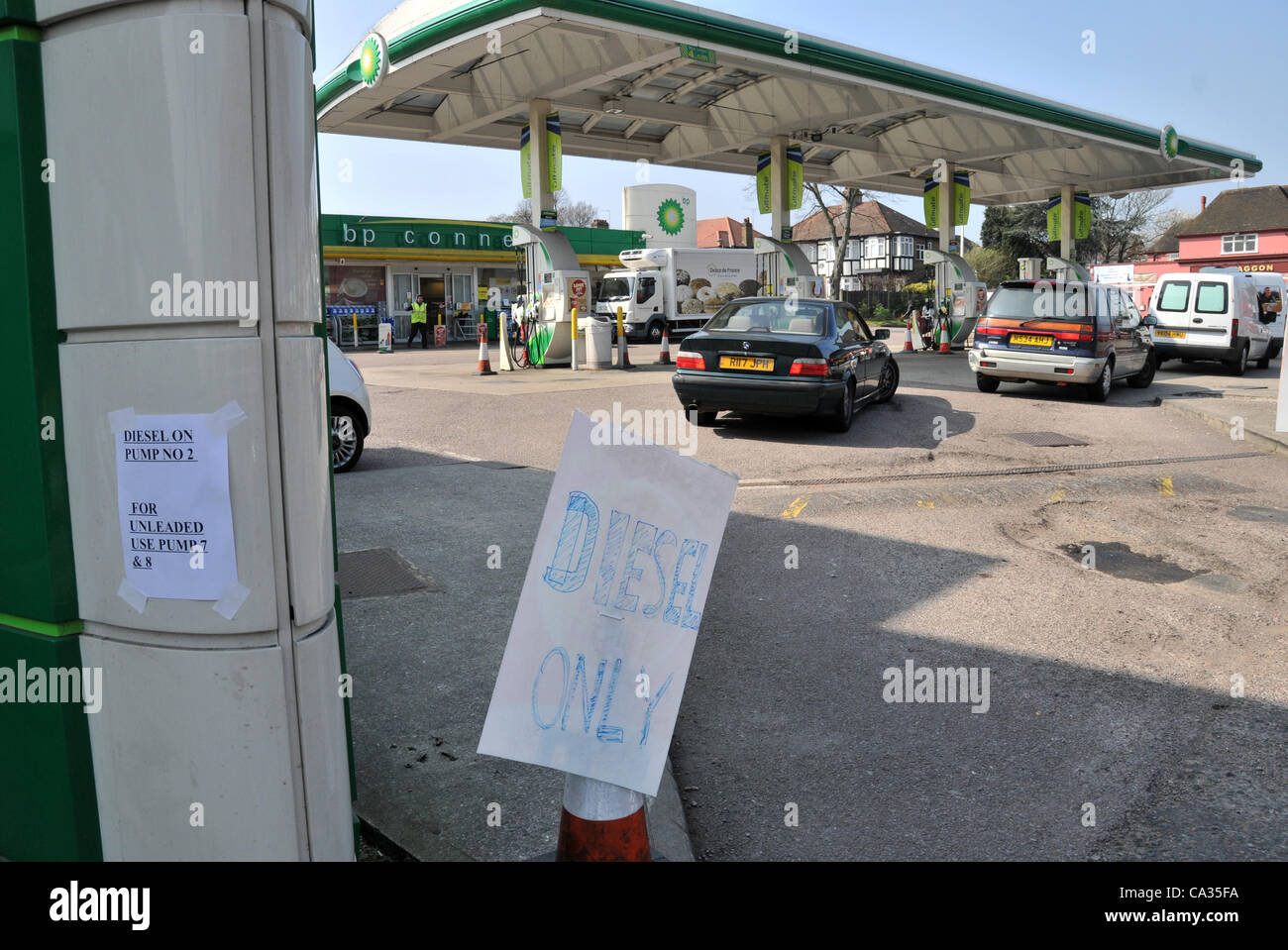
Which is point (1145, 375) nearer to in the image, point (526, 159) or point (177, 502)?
point (526, 159)

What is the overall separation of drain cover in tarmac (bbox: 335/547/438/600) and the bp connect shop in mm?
29415

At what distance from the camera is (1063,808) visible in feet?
11.5

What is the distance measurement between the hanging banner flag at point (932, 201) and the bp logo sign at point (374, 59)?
1722 cm

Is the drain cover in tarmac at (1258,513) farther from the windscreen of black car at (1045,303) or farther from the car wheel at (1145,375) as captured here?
the car wheel at (1145,375)

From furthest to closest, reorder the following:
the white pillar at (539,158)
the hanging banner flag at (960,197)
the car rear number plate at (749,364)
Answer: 1. the hanging banner flag at (960,197)
2. the white pillar at (539,158)
3. the car rear number plate at (749,364)

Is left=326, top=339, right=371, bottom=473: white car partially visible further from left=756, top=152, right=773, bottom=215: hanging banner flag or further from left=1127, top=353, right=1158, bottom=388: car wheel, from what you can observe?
left=756, top=152, right=773, bottom=215: hanging banner flag

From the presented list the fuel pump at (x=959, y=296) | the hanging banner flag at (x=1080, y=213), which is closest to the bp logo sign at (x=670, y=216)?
the hanging banner flag at (x=1080, y=213)

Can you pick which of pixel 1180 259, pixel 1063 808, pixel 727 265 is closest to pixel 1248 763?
pixel 1063 808

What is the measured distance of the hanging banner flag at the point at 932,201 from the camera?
1152 inches

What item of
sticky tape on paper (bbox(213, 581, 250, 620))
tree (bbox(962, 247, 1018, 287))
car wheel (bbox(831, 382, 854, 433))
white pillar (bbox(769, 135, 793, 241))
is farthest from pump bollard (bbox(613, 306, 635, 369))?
tree (bbox(962, 247, 1018, 287))

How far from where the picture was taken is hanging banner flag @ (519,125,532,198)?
20828 mm
